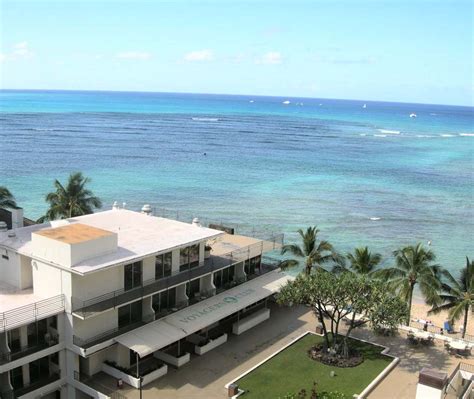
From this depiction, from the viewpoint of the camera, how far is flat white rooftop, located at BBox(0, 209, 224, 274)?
91.6ft

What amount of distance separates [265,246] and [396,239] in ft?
119

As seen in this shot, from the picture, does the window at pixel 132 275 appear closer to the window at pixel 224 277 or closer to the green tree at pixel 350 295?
the window at pixel 224 277

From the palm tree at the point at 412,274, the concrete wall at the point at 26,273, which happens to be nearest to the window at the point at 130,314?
the concrete wall at the point at 26,273

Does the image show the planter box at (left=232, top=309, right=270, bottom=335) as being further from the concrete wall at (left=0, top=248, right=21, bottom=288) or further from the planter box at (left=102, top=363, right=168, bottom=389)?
the concrete wall at (left=0, top=248, right=21, bottom=288)

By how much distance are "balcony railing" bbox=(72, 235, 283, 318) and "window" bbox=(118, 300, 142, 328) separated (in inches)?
43.3

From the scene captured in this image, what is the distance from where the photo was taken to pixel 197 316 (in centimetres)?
3120

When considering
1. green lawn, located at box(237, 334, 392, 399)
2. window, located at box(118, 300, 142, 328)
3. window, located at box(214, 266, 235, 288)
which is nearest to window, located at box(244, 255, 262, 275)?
window, located at box(214, 266, 235, 288)

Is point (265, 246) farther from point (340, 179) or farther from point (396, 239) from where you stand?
point (340, 179)

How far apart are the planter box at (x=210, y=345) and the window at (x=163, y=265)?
190 inches

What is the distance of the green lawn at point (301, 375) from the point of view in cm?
2841

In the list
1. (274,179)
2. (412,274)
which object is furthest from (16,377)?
(274,179)

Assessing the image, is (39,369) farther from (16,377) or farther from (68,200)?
(68,200)

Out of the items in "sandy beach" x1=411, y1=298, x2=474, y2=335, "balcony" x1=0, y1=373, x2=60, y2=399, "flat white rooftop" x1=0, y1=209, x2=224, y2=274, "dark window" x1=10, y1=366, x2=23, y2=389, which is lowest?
"sandy beach" x1=411, y1=298, x2=474, y2=335

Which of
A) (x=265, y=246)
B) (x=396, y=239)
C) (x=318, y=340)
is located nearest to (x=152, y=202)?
(x=396, y=239)
